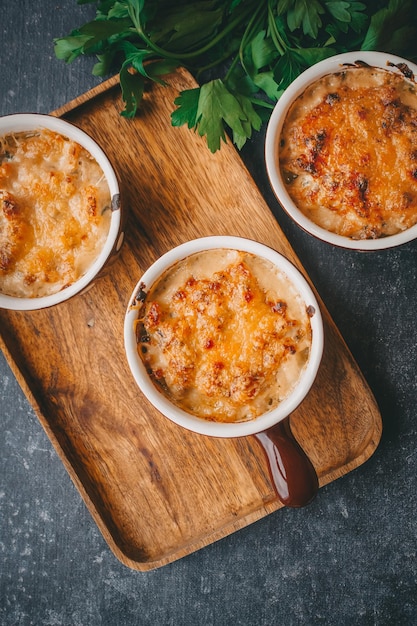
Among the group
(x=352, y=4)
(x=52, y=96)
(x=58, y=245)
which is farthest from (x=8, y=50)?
(x=352, y=4)

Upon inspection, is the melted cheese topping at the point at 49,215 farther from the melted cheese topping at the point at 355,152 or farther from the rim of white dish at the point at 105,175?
the melted cheese topping at the point at 355,152

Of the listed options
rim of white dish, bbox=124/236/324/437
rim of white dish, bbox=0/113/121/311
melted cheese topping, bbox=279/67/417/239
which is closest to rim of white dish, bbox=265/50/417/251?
melted cheese topping, bbox=279/67/417/239

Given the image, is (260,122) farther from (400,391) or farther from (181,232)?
(400,391)

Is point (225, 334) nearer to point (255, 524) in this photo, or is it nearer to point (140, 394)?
point (140, 394)

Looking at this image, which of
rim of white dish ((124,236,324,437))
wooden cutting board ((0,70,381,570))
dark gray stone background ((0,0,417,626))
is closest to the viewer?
rim of white dish ((124,236,324,437))

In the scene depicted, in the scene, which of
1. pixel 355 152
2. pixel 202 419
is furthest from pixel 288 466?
pixel 355 152

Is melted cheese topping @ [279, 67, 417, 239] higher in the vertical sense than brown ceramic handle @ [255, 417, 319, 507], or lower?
higher

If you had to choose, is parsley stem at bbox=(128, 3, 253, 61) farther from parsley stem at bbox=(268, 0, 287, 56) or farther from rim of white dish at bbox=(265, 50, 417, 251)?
rim of white dish at bbox=(265, 50, 417, 251)
